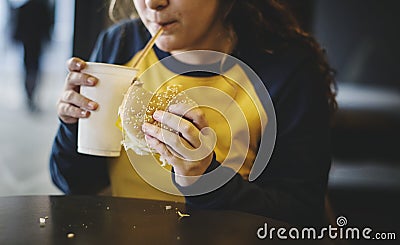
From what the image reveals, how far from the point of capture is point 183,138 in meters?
0.91

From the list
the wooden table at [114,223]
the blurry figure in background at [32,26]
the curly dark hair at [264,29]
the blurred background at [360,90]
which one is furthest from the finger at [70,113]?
the blurry figure in background at [32,26]

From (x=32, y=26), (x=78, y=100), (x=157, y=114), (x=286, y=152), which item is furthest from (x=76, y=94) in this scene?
(x=32, y=26)

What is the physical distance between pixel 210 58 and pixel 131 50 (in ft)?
0.66

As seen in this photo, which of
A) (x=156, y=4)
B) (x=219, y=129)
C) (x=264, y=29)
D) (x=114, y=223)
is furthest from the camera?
(x=264, y=29)

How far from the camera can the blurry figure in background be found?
8.57 feet

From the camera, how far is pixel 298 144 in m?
1.19

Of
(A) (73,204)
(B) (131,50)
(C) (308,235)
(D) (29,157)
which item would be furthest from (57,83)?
(C) (308,235)

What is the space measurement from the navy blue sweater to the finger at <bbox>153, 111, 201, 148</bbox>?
0.64 feet

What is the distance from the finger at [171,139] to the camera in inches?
35.4

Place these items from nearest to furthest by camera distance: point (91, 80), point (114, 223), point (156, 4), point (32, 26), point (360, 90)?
point (114, 223), point (91, 80), point (156, 4), point (360, 90), point (32, 26)

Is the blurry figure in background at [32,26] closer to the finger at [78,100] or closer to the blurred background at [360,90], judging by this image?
the blurred background at [360,90]

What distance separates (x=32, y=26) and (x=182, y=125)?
193cm

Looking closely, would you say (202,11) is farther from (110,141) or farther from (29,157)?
(29,157)

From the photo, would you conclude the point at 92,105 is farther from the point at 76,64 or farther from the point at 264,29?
the point at 264,29
